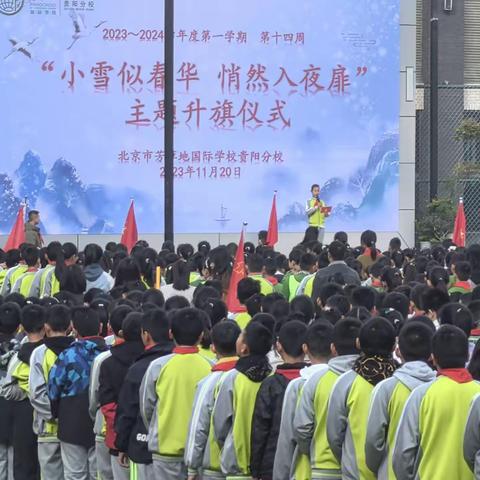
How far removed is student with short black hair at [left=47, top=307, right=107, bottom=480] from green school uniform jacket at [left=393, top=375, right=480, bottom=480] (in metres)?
2.83

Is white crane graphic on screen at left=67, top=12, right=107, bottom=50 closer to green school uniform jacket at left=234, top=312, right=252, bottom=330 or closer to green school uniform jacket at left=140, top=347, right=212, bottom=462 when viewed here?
green school uniform jacket at left=234, top=312, right=252, bottom=330

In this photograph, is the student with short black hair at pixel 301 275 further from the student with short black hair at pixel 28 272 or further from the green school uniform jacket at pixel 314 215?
the green school uniform jacket at pixel 314 215

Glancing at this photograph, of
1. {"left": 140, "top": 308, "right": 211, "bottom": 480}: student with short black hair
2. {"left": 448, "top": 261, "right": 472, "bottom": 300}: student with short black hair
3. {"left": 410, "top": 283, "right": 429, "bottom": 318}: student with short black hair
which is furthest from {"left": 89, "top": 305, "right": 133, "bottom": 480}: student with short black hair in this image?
{"left": 448, "top": 261, "right": 472, "bottom": 300}: student with short black hair

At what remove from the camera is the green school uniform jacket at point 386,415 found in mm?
Answer: 6406

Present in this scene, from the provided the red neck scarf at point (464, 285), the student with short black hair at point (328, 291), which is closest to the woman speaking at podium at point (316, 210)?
the red neck scarf at point (464, 285)

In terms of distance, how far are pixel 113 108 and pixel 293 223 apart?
3.57 metres

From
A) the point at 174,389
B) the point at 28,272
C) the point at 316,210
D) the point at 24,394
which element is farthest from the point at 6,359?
the point at 316,210

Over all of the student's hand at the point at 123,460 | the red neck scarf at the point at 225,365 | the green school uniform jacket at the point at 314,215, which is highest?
the green school uniform jacket at the point at 314,215

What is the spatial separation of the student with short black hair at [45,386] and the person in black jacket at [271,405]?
198cm

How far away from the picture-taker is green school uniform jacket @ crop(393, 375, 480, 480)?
6.18 m

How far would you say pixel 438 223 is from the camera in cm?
2366

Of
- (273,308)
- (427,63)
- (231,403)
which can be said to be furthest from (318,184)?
(231,403)

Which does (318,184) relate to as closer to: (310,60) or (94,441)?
(310,60)

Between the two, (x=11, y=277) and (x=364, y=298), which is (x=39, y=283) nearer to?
(x=11, y=277)
